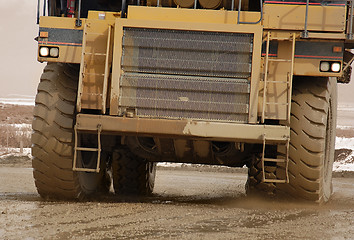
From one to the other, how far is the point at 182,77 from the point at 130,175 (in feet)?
10.7

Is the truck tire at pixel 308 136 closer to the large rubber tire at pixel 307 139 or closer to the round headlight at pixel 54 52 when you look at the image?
the large rubber tire at pixel 307 139

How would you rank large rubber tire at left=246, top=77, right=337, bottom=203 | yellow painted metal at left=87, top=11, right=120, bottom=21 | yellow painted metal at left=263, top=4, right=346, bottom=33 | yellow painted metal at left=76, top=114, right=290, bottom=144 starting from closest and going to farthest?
1. yellow painted metal at left=76, top=114, right=290, bottom=144
2. yellow painted metal at left=263, top=4, right=346, bottom=33
3. large rubber tire at left=246, top=77, right=337, bottom=203
4. yellow painted metal at left=87, top=11, right=120, bottom=21

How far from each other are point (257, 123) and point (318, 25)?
51.4 inches

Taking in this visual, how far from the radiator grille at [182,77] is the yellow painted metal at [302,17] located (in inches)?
25.3

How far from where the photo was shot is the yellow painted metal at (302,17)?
8.55 meters

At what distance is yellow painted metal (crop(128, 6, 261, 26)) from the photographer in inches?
339

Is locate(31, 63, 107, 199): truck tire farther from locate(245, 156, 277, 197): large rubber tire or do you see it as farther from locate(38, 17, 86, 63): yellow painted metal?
locate(245, 156, 277, 197): large rubber tire

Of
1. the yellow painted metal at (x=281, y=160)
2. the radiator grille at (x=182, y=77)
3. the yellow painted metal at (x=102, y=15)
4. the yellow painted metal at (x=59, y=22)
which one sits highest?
the yellow painted metal at (x=102, y=15)

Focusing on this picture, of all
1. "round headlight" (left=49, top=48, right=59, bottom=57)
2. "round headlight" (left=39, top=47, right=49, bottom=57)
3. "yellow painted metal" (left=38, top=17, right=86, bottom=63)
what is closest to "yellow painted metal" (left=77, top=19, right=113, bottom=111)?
"yellow painted metal" (left=38, top=17, right=86, bottom=63)

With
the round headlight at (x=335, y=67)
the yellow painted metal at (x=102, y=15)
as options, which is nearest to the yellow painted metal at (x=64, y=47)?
the yellow painted metal at (x=102, y=15)

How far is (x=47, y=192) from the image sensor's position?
9.10 metres

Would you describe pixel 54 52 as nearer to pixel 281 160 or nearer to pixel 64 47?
pixel 64 47

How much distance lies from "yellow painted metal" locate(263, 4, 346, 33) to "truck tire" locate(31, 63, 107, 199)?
238cm

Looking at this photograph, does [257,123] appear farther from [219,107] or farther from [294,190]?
[294,190]
